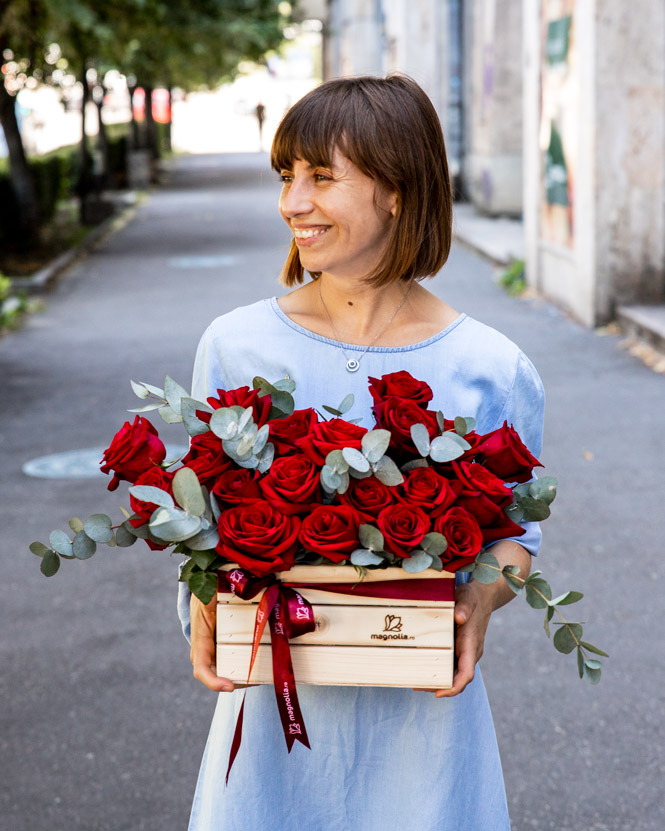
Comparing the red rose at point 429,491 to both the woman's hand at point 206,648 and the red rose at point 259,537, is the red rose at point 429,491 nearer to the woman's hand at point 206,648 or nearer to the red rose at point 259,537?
the red rose at point 259,537

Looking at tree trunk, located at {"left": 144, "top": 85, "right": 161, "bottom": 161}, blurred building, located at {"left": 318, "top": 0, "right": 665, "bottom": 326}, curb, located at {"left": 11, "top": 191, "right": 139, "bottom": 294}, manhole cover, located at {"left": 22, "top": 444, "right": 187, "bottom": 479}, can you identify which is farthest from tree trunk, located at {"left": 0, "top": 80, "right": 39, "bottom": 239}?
tree trunk, located at {"left": 144, "top": 85, "right": 161, "bottom": 161}

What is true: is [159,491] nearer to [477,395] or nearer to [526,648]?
[477,395]

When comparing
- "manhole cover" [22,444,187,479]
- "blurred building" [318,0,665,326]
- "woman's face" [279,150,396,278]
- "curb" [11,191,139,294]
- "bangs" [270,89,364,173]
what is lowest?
"curb" [11,191,139,294]

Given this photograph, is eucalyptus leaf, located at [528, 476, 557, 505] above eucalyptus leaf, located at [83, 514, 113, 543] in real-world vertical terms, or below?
above

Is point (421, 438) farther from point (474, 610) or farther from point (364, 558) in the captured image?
point (474, 610)

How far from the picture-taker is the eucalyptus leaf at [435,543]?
1.66 meters

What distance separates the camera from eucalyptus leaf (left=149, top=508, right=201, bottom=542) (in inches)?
63.9

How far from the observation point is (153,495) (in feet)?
5.45

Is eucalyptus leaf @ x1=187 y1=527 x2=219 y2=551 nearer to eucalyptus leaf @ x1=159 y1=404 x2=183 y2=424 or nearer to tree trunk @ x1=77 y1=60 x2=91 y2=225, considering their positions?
eucalyptus leaf @ x1=159 y1=404 x2=183 y2=424

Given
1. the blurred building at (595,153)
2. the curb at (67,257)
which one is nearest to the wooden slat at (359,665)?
the blurred building at (595,153)

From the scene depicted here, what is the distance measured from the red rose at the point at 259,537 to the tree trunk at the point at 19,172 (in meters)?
16.7

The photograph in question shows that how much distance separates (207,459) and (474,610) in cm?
51

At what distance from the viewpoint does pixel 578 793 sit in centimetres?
357

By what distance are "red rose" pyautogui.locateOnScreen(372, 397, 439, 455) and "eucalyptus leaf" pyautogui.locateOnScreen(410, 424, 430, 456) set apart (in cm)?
2
